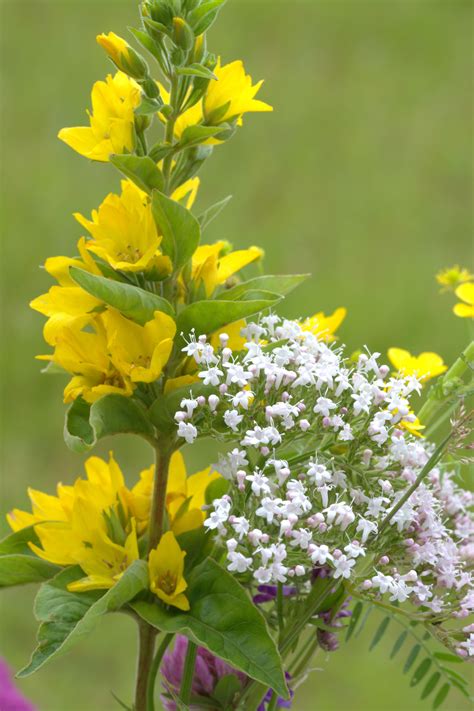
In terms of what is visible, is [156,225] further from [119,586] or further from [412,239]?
[412,239]

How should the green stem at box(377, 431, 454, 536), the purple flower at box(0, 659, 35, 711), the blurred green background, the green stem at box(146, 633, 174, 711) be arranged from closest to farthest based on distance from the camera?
the green stem at box(377, 431, 454, 536)
the green stem at box(146, 633, 174, 711)
the purple flower at box(0, 659, 35, 711)
the blurred green background

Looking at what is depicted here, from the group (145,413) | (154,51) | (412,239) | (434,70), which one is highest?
(434,70)

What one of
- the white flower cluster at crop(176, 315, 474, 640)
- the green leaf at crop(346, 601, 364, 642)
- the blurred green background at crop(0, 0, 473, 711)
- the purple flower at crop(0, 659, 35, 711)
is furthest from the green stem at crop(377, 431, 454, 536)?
the blurred green background at crop(0, 0, 473, 711)

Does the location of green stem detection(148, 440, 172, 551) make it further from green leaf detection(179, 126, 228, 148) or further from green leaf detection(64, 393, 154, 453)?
green leaf detection(179, 126, 228, 148)

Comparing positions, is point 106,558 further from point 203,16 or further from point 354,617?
point 203,16

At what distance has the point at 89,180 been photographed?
289 cm

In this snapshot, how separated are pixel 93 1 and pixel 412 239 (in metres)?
1.33

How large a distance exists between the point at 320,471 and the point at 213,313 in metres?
0.12

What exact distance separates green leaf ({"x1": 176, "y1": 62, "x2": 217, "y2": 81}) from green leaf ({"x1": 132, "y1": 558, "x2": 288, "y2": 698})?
30 centimetres

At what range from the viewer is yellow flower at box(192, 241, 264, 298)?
692 millimetres

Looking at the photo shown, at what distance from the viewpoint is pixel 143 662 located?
71 centimetres

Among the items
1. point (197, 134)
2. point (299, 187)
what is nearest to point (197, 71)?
point (197, 134)

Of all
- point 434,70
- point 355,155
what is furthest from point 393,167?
point 434,70

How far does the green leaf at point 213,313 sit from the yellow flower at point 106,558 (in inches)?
5.4
